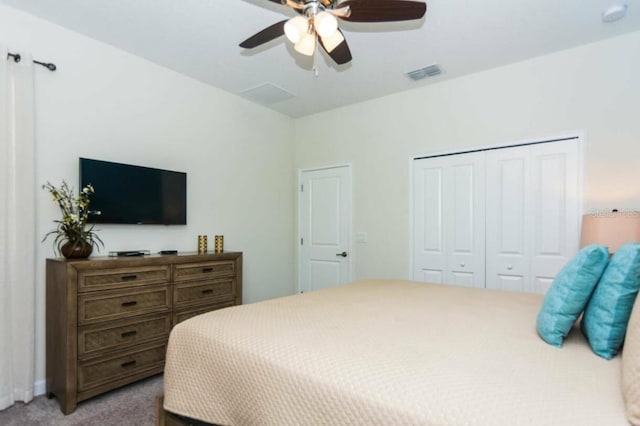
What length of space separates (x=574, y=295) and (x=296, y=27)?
183cm

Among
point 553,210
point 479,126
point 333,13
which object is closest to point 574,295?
point 333,13

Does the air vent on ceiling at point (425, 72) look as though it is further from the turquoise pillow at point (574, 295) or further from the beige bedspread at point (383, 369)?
the turquoise pillow at point (574, 295)

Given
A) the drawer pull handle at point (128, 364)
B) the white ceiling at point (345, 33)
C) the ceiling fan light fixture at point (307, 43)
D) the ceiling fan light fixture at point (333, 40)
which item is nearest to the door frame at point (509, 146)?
the white ceiling at point (345, 33)

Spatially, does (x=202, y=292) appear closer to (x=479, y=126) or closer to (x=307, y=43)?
(x=307, y=43)

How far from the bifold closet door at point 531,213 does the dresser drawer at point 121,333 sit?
9.69ft

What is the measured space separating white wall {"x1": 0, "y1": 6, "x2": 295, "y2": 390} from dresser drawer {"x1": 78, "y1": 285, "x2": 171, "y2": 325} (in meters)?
0.50

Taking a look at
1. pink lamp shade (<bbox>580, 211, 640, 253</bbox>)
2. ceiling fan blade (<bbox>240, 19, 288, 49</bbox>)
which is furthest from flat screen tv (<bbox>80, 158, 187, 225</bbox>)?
pink lamp shade (<bbox>580, 211, 640, 253</bbox>)

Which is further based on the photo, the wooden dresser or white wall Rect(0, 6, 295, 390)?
white wall Rect(0, 6, 295, 390)

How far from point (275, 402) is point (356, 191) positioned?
3292mm

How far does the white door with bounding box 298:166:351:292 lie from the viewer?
439 centimetres

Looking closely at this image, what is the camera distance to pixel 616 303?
3.91ft

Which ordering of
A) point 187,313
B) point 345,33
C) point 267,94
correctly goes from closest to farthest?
point 345,33
point 187,313
point 267,94

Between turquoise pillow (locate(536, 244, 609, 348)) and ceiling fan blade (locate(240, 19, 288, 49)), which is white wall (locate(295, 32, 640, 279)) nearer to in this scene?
Result: turquoise pillow (locate(536, 244, 609, 348))

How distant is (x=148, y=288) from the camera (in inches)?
106
